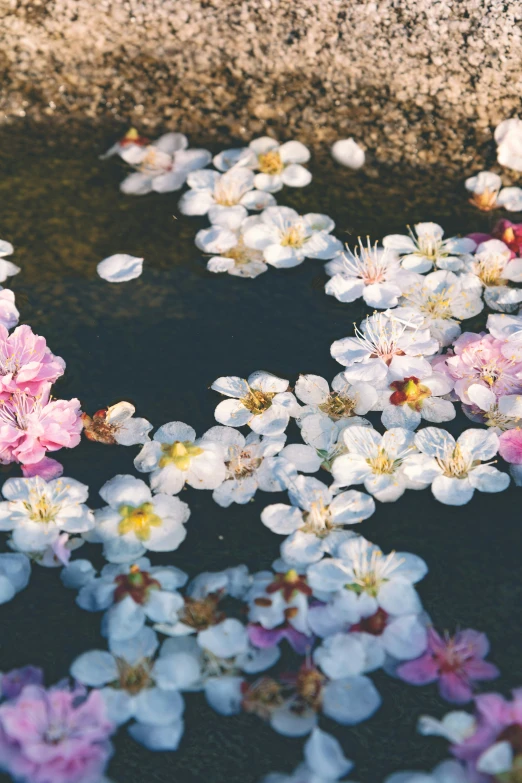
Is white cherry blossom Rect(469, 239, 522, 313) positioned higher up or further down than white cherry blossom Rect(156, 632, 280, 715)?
higher up

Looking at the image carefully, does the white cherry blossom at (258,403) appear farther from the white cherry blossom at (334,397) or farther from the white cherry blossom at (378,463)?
the white cherry blossom at (378,463)

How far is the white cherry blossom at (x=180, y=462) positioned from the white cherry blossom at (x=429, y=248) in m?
0.60

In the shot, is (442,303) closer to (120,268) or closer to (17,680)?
(120,268)

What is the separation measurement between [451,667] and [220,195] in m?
1.12

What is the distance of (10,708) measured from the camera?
1317 millimetres

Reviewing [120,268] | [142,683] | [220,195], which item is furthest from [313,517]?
[220,195]

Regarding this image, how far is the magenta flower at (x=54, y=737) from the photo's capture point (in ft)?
4.17

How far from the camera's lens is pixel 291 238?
1.97 m

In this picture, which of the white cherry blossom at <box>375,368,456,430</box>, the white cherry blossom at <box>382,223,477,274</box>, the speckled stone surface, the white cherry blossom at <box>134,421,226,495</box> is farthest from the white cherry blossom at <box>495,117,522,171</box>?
the white cherry blossom at <box>134,421,226,495</box>

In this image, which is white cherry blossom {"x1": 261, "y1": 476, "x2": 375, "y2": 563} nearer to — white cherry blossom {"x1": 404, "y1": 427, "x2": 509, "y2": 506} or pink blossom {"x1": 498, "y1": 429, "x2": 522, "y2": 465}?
white cherry blossom {"x1": 404, "y1": 427, "x2": 509, "y2": 506}

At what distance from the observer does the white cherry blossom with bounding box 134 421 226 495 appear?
162 centimetres

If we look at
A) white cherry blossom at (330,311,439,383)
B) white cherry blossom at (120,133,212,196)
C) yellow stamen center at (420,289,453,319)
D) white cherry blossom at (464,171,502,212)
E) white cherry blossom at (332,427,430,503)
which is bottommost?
white cherry blossom at (332,427,430,503)

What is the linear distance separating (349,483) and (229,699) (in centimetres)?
42

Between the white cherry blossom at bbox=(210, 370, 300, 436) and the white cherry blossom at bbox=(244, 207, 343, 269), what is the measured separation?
32cm
